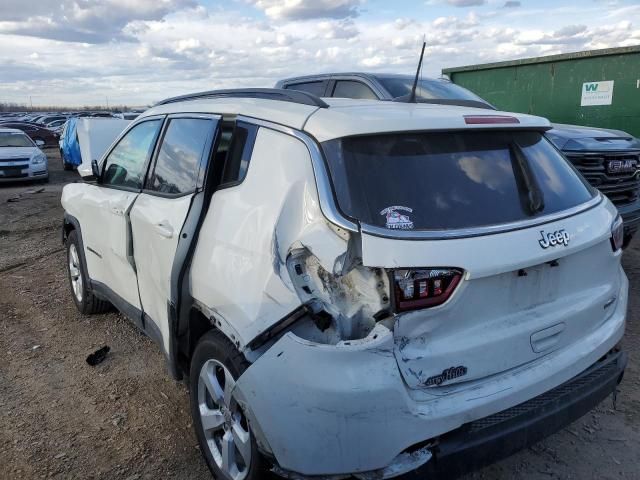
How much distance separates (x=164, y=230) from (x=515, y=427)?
1960 millimetres

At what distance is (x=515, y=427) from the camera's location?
2227 mm

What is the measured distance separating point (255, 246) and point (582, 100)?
7.69 m

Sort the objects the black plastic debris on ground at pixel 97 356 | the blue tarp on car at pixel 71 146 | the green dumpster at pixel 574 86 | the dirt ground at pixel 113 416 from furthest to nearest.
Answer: the blue tarp on car at pixel 71 146 < the green dumpster at pixel 574 86 < the black plastic debris on ground at pixel 97 356 < the dirt ground at pixel 113 416

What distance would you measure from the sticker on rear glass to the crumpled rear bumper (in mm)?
410

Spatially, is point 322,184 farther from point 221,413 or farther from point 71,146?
point 71,146

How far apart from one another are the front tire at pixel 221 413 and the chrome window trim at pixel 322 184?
0.72m

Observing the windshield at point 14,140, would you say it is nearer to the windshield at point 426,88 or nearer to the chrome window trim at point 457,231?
the windshield at point 426,88

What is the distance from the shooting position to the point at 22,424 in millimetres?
3393

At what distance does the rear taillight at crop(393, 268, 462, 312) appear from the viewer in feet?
6.79

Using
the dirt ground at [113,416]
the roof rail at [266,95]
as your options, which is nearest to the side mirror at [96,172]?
the roof rail at [266,95]

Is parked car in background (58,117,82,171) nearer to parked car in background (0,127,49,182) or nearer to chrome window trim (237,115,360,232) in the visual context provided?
parked car in background (0,127,49,182)

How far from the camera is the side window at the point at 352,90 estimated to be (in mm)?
6422

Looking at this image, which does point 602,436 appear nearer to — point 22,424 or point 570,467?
point 570,467

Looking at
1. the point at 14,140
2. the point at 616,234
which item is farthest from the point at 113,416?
the point at 14,140
